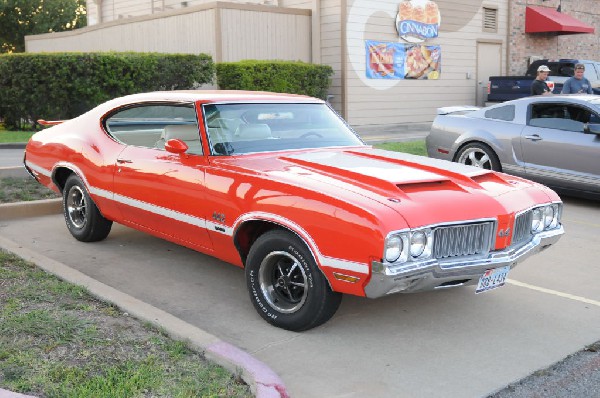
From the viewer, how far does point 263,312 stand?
4.71 meters

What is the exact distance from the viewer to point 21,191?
8.51 m

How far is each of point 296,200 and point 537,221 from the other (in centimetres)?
181

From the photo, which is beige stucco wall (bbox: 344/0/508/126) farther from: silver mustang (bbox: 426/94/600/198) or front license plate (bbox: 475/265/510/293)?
front license plate (bbox: 475/265/510/293)

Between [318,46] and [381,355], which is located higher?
[318,46]

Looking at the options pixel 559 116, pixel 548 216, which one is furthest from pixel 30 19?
pixel 548 216

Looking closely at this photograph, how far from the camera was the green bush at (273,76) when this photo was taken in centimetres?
1645

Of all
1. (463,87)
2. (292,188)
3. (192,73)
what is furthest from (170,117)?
(463,87)

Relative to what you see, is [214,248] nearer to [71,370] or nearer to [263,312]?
[263,312]

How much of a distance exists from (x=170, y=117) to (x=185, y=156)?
2.07 ft

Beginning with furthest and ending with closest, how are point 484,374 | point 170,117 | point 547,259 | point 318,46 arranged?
point 318,46 → point 547,259 → point 170,117 → point 484,374

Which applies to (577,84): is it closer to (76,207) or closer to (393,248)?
(76,207)

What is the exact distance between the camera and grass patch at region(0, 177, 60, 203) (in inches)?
325

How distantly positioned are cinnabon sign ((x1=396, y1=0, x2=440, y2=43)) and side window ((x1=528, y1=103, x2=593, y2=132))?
10250 millimetres

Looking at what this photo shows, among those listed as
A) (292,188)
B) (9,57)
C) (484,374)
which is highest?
(9,57)
